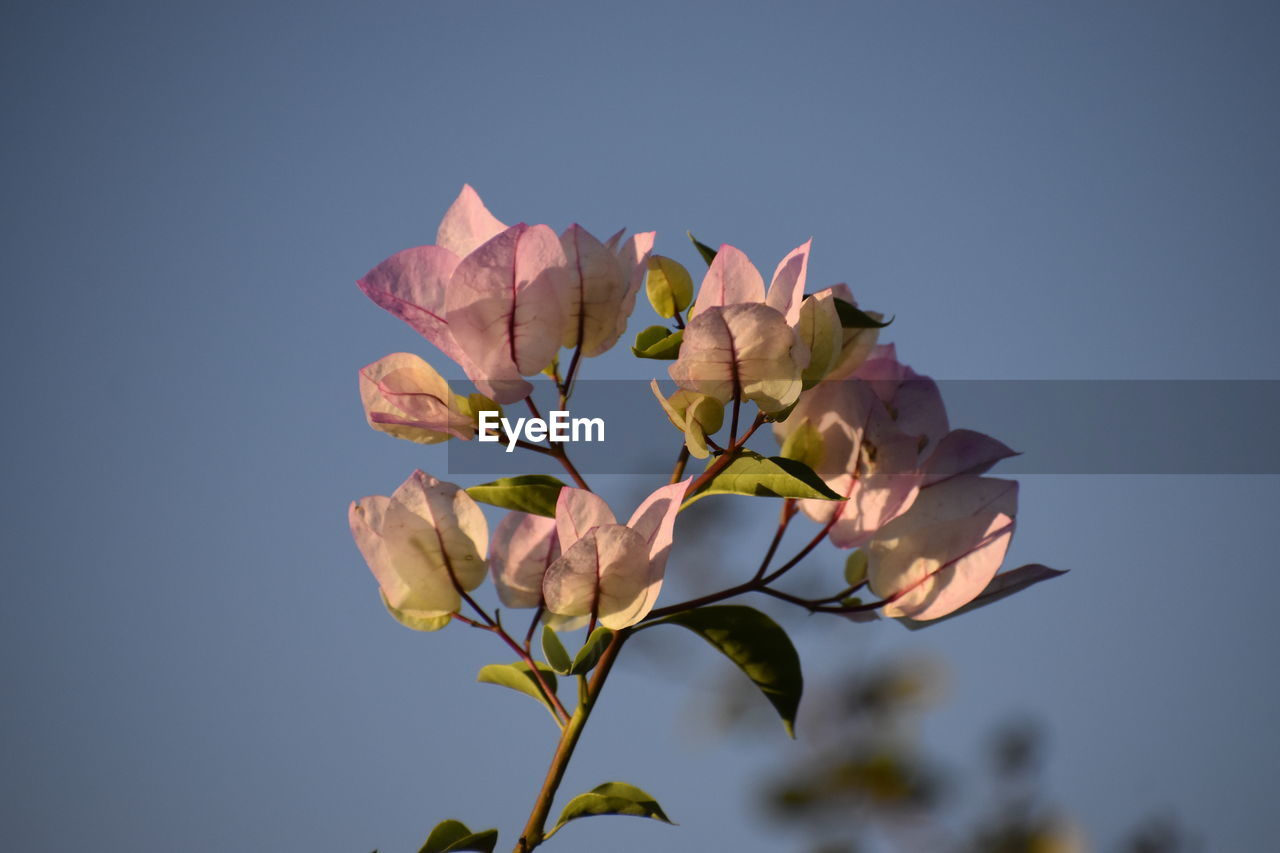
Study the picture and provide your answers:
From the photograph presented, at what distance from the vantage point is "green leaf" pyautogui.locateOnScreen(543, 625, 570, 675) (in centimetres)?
Answer: 58

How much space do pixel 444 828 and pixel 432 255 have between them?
313 millimetres

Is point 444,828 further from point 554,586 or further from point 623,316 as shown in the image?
point 623,316

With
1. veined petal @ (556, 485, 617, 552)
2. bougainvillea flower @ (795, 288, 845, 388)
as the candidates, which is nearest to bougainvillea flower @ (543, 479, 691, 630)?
veined petal @ (556, 485, 617, 552)

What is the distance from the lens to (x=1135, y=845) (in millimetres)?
831

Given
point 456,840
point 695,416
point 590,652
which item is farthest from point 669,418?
point 456,840

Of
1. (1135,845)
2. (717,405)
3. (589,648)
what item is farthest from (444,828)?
(1135,845)

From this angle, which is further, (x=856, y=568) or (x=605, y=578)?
(x=856, y=568)

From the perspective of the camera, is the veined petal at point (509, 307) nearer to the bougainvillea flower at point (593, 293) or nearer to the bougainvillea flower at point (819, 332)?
the bougainvillea flower at point (593, 293)

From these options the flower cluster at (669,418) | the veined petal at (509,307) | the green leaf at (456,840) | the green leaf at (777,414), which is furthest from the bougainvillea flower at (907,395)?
the green leaf at (456,840)

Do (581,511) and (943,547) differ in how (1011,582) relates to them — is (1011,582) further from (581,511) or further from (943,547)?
(581,511)

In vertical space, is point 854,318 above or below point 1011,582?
→ above

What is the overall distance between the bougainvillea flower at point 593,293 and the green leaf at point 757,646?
162 mm

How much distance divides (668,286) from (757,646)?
0.22 meters

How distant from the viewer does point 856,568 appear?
2.22 feet
